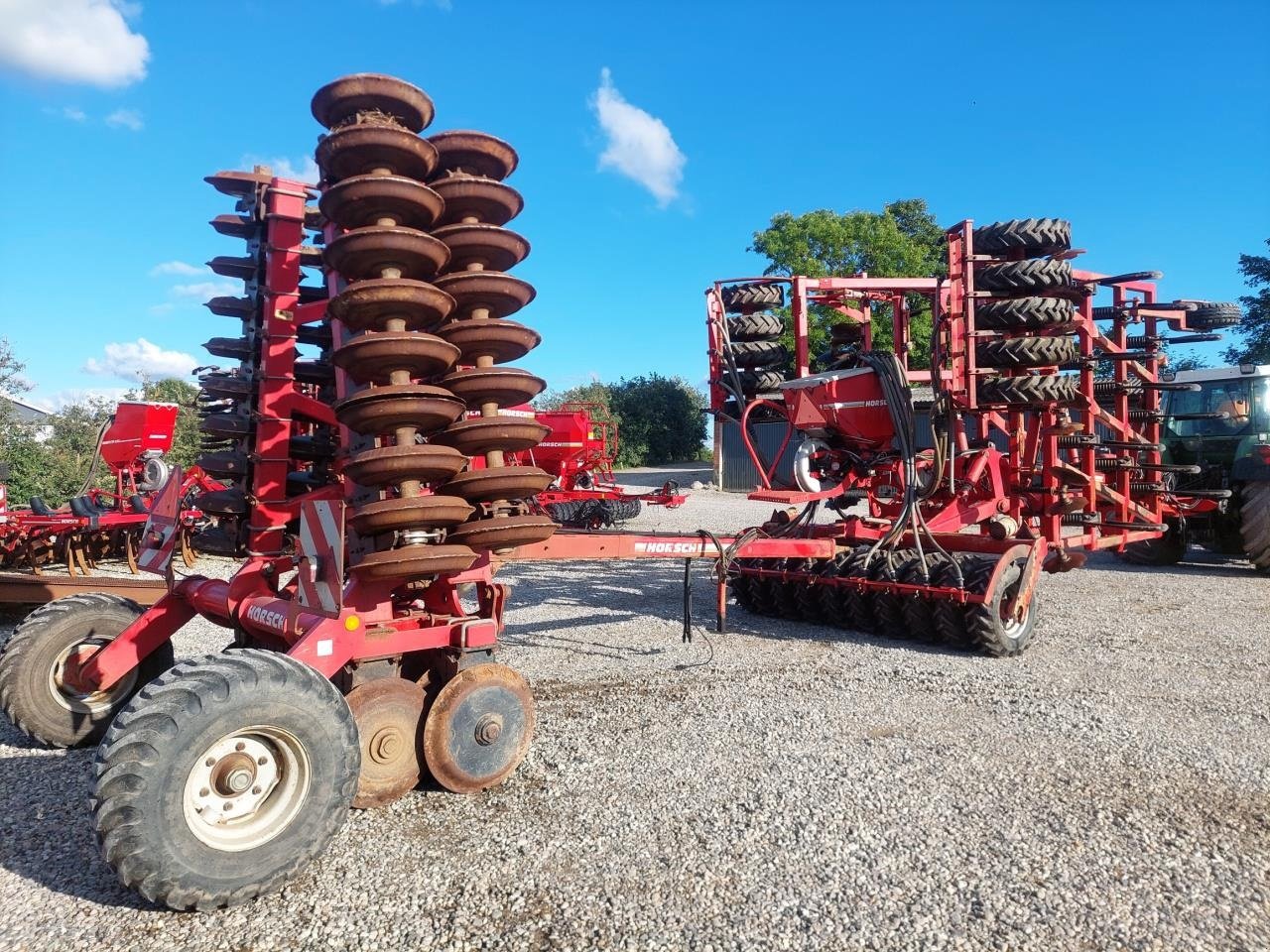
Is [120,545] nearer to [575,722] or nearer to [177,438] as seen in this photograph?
[177,438]

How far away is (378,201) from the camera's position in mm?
3455

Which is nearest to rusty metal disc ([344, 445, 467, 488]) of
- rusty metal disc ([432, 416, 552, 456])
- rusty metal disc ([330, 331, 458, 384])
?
rusty metal disc ([432, 416, 552, 456])

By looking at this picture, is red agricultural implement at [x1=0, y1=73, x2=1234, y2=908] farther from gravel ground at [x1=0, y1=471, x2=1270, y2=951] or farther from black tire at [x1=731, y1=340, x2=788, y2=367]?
black tire at [x1=731, y1=340, x2=788, y2=367]

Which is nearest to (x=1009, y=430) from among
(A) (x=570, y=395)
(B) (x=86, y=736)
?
(B) (x=86, y=736)

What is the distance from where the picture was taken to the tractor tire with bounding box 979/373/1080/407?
258 inches

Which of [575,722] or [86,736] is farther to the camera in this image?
[575,722]

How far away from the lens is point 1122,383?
26.2 ft

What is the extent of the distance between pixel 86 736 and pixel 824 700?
156 inches

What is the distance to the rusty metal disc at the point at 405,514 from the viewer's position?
10.9 feet

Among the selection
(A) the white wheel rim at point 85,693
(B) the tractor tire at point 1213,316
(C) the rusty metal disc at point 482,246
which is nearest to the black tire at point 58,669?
(A) the white wheel rim at point 85,693

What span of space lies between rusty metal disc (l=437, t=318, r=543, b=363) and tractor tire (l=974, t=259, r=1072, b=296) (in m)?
4.44

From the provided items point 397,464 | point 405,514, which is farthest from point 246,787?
point 397,464

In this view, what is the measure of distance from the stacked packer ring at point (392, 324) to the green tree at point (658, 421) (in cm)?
3944

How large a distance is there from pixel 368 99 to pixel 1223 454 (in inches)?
470
